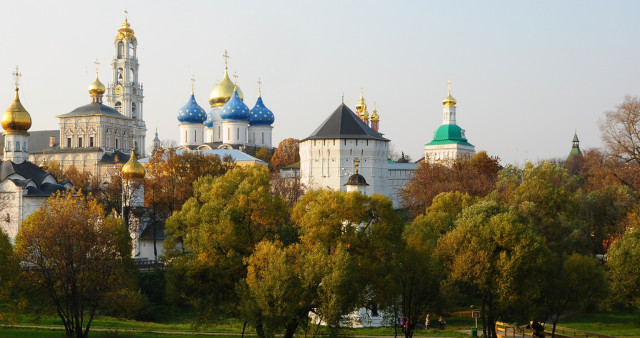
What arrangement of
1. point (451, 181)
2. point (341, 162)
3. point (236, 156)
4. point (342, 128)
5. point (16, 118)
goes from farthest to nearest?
1. point (236, 156)
2. point (342, 128)
3. point (341, 162)
4. point (451, 181)
5. point (16, 118)

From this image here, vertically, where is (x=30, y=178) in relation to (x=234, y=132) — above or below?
below

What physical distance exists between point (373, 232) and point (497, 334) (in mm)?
4493

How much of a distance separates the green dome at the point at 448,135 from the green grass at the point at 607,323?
48483mm

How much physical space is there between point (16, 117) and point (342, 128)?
A: 20.3 meters

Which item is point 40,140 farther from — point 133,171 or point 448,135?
point 133,171

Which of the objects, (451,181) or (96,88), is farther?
(96,88)

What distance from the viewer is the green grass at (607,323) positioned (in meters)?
→ 30.5

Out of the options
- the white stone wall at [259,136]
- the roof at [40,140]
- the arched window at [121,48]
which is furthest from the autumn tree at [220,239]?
the arched window at [121,48]

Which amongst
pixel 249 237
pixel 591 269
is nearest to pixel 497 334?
pixel 591 269

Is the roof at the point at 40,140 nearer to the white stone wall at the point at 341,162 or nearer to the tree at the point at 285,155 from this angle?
the tree at the point at 285,155

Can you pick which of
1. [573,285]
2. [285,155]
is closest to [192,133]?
[285,155]

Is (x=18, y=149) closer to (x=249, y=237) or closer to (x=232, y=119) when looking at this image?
(x=249, y=237)

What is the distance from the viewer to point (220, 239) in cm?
2716

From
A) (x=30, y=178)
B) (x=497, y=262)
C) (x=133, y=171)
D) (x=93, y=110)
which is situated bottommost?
(x=497, y=262)
